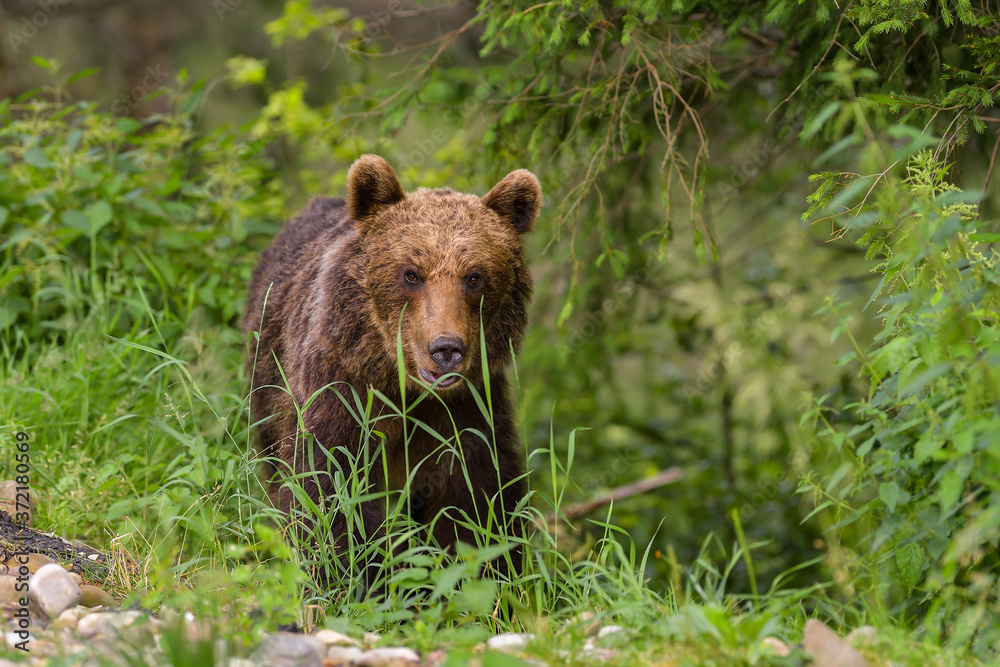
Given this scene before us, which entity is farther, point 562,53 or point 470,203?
point 562,53

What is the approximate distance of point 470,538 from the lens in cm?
386

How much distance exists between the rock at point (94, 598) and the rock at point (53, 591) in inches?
5.4

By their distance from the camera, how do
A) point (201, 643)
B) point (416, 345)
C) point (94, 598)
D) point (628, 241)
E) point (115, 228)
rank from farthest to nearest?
1. point (628, 241)
2. point (115, 228)
3. point (416, 345)
4. point (94, 598)
5. point (201, 643)

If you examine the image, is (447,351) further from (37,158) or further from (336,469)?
(37,158)

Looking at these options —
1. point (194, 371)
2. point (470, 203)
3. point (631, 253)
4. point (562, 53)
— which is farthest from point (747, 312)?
point (194, 371)

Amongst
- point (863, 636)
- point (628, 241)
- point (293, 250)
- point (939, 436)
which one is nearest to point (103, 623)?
point (863, 636)

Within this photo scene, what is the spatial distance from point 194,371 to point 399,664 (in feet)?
10.6

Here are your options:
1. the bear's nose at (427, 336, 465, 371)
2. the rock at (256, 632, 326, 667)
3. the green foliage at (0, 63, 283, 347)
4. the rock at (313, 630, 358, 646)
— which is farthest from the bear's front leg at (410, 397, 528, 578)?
the green foliage at (0, 63, 283, 347)

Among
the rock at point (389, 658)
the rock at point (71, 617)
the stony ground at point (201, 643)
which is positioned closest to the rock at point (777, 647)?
the stony ground at point (201, 643)

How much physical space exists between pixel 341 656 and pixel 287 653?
0.56ft

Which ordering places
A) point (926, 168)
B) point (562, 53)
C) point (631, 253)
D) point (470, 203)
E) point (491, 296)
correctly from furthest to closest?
point (631, 253) < point (562, 53) < point (470, 203) < point (491, 296) < point (926, 168)

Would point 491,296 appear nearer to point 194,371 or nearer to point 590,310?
point 194,371

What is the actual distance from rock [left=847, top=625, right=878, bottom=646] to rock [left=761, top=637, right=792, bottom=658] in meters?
0.19

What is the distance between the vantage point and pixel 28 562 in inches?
118
